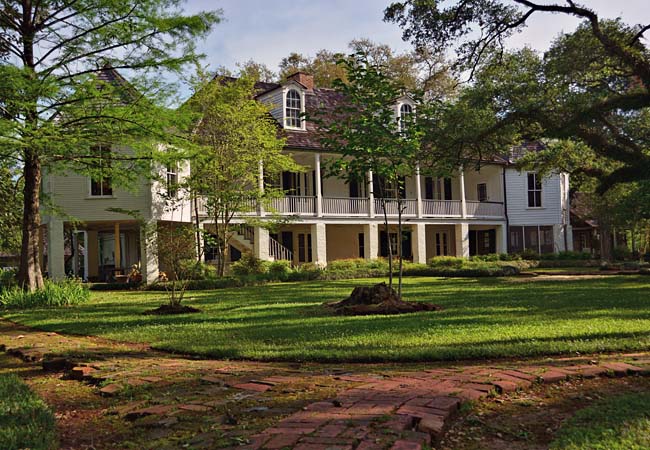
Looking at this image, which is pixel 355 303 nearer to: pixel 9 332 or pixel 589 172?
pixel 9 332

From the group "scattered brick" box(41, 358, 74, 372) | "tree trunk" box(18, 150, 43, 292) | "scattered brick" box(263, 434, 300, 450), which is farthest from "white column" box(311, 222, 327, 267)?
"scattered brick" box(263, 434, 300, 450)

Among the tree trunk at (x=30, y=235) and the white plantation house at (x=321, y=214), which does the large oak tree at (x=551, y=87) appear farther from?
the tree trunk at (x=30, y=235)

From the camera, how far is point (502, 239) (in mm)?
32250

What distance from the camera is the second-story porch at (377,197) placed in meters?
25.4

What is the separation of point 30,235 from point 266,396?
13.4 meters

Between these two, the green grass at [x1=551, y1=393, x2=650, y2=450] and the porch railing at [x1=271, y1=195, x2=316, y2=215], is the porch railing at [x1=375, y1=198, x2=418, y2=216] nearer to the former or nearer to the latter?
the porch railing at [x1=271, y1=195, x2=316, y2=215]

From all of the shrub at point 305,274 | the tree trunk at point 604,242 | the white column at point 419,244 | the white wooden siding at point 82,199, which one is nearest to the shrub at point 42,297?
the white wooden siding at point 82,199

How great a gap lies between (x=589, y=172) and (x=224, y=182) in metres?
12.7

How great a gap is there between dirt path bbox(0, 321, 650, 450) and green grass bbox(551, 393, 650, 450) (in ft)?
2.11

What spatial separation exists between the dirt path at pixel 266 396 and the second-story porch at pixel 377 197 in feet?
55.0

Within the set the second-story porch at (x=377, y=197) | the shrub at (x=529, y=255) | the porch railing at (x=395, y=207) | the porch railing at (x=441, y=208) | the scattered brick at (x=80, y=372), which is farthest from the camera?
the porch railing at (x=441, y=208)

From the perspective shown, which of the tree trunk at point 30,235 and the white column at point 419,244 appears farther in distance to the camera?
the white column at point 419,244

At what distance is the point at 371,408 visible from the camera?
3.83 meters

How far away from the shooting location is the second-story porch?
25.4 meters
